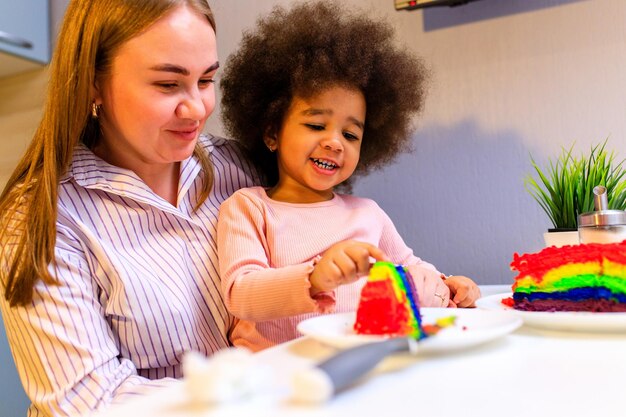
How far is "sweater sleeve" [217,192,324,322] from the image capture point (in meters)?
0.83

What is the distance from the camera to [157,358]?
958mm

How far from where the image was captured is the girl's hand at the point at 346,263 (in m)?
0.75

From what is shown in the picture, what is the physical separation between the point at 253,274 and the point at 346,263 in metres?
0.21

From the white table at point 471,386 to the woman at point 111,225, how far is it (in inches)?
14.6

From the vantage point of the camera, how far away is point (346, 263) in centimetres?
75

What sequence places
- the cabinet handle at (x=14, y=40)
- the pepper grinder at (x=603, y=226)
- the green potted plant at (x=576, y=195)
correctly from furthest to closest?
the cabinet handle at (x=14, y=40)
the green potted plant at (x=576, y=195)
the pepper grinder at (x=603, y=226)

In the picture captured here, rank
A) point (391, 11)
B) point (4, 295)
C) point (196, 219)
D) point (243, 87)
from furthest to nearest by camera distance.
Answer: point (391, 11) → point (243, 87) → point (196, 219) → point (4, 295)

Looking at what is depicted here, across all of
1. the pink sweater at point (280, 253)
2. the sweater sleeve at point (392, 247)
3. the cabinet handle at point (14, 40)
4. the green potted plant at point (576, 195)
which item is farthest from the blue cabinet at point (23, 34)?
the green potted plant at point (576, 195)

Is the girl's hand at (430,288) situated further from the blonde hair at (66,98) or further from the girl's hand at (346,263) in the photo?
the blonde hair at (66,98)

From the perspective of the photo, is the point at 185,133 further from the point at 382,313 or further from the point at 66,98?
the point at 382,313

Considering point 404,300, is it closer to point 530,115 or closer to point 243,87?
point 243,87

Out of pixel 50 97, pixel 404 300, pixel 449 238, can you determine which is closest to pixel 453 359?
pixel 404 300

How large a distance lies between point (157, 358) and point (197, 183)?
0.36 meters

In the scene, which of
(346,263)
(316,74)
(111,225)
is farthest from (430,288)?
(111,225)
